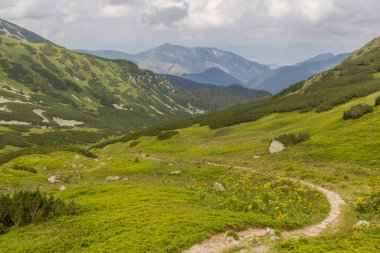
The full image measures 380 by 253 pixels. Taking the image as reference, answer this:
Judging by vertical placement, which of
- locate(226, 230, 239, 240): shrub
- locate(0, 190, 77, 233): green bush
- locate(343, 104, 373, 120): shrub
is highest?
locate(343, 104, 373, 120): shrub

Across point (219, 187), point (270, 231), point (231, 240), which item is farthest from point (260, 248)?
point (219, 187)

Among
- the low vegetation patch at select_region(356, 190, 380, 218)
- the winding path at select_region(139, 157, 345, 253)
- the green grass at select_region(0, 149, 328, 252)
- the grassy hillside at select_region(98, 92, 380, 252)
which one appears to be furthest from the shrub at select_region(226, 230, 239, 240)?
the low vegetation patch at select_region(356, 190, 380, 218)

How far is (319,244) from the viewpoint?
19.3m

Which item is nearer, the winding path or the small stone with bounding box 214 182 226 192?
the winding path

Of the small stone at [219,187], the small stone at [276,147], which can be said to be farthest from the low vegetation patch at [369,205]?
the small stone at [276,147]

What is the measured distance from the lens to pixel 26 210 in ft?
94.4

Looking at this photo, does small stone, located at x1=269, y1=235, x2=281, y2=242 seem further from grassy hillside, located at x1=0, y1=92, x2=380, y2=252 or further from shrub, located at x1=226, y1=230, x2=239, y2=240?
shrub, located at x1=226, y1=230, x2=239, y2=240

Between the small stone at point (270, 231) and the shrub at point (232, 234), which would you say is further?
the small stone at point (270, 231)

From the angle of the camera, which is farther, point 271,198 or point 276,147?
point 276,147

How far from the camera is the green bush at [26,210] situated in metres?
28.0

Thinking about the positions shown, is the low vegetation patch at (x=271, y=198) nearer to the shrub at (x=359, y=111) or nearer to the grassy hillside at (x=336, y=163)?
the grassy hillside at (x=336, y=163)

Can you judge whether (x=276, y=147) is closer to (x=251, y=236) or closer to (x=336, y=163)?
(x=336, y=163)

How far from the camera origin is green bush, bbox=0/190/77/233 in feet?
91.8

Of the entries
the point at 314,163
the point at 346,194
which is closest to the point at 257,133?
the point at 314,163
